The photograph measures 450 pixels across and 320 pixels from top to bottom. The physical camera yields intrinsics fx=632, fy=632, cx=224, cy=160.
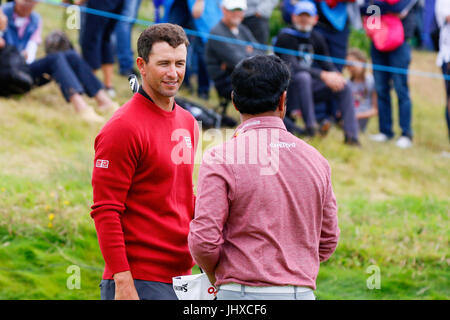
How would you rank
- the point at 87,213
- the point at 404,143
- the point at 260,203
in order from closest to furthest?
the point at 260,203
the point at 87,213
the point at 404,143

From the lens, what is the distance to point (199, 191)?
2.47 m

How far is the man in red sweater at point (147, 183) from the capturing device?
8.82ft

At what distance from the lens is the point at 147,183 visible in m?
2.82

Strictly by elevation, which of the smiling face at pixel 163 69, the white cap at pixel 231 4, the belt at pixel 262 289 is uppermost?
the white cap at pixel 231 4

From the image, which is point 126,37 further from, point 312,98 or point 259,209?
point 259,209

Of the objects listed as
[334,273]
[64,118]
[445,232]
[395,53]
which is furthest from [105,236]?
[395,53]

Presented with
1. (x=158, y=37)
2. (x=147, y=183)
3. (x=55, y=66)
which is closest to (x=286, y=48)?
(x=55, y=66)

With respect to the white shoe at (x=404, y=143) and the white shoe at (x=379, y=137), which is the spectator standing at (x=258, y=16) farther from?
the white shoe at (x=404, y=143)

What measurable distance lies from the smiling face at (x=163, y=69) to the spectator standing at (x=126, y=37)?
536cm

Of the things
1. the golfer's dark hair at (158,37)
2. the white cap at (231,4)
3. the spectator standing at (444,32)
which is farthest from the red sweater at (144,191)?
the spectator standing at (444,32)

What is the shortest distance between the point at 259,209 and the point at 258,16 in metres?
6.55

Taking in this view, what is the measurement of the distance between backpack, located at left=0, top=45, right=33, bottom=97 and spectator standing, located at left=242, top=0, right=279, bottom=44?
3.06 metres

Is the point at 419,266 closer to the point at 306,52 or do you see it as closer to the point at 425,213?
the point at 425,213

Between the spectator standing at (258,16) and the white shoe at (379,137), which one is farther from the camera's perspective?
the white shoe at (379,137)
